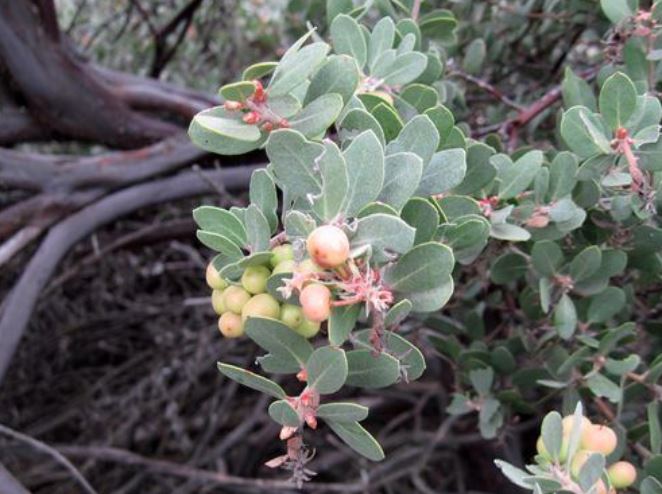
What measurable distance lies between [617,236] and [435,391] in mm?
1017

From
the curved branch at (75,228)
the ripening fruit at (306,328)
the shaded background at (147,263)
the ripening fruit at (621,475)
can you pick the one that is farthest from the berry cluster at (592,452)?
the curved branch at (75,228)

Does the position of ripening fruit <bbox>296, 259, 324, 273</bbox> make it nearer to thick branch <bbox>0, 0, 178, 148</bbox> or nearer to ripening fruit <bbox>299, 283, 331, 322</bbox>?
ripening fruit <bbox>299, 283, 331, 322</bbox>

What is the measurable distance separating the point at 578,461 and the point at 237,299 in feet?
0.90

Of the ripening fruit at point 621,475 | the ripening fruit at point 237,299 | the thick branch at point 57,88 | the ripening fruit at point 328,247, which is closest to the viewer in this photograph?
the ripening fruit at point 328,247

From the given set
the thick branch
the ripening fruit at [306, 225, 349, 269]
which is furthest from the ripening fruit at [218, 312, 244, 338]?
the thick branch

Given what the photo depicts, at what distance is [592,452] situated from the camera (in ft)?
1.85

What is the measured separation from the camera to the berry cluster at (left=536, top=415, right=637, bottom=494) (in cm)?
57

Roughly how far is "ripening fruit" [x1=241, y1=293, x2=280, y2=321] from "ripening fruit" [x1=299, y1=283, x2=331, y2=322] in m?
0.06

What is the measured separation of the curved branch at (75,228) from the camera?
3.42 ft

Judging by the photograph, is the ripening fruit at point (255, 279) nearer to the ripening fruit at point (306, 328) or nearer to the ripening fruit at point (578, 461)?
the ripening fruit at point (306, 328)

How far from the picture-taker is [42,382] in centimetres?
191

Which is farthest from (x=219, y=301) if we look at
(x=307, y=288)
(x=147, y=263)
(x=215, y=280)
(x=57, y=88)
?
(x=147, y=263)

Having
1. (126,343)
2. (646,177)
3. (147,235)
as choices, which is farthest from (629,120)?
(126,343)

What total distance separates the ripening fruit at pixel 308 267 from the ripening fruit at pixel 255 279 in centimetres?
6
